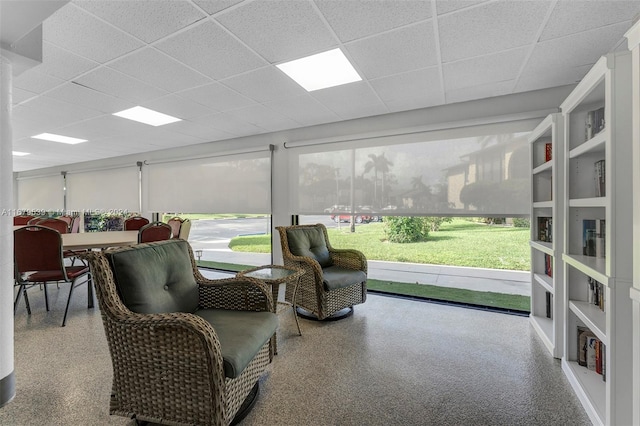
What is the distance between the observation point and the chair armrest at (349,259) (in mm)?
3352

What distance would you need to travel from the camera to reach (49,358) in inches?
89.4

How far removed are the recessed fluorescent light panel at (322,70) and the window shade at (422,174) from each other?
1259 mm

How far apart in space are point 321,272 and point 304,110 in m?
2.09

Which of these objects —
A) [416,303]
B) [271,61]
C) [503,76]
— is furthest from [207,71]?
[416,303]

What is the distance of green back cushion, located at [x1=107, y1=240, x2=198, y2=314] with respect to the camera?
1.51m

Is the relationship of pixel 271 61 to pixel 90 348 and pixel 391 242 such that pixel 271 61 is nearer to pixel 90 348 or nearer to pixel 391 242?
pixel 90 348

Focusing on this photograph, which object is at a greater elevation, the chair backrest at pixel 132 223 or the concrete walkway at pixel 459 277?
the chair backrest at pixel 132 223

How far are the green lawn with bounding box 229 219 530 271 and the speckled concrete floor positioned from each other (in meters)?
4.56

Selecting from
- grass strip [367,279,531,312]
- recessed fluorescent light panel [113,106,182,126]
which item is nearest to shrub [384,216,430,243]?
grass strip [367,279,531,312]

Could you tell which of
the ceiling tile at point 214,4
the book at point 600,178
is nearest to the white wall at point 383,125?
the book at point 600,178

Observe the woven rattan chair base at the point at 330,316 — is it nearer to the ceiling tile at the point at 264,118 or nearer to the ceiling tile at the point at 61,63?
the ceiling tile at the point at 264,118

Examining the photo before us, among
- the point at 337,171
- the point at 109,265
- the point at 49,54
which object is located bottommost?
the point at 109,265

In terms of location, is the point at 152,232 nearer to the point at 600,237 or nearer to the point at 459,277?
the point at 600,237

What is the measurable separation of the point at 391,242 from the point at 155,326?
7.98 metres
